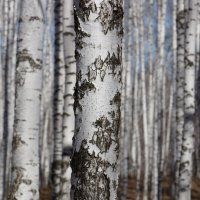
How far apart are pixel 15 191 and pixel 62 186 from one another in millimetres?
2504

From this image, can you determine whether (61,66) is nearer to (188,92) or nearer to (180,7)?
(188,92)

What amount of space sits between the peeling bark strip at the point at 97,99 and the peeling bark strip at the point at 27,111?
145cm

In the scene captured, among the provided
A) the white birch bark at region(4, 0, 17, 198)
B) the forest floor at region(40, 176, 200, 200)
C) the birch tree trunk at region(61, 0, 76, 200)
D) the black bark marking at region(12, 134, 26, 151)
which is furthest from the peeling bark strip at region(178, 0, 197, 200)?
the forest floor at region(40, 176, 200, 200)

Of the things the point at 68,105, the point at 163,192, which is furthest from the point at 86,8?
the point at 163,192

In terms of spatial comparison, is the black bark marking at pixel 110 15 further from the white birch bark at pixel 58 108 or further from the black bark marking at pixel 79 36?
the white birch bark at pixel 58 108

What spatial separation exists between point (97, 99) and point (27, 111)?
1533 millimetres

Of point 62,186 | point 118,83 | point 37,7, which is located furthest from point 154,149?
point 118,83

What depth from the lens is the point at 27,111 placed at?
388 centimetres

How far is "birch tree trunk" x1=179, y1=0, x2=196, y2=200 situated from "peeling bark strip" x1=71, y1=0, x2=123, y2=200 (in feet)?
13.9

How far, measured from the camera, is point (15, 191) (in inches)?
152

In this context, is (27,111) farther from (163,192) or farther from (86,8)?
(163,192)

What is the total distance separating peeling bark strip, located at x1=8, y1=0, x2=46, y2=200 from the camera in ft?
12.7

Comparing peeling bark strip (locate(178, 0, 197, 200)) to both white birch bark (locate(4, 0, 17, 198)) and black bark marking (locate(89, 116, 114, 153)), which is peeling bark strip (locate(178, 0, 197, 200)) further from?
white birch bark (locate(4, 0, 17, 198))

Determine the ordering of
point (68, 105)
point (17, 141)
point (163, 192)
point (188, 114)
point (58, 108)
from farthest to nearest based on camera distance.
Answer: point (163, 192) < point (58, 108) < point (188, 114) < point (68, 105) < point (17, 141)
